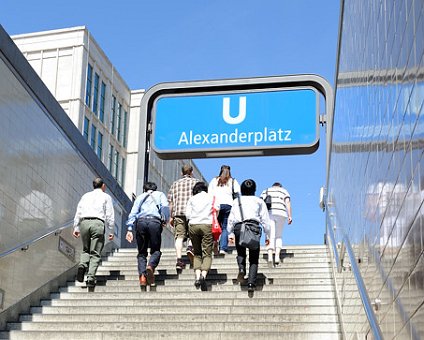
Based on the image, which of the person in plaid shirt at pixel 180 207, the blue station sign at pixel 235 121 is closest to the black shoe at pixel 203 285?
the person in plaid shirt at pixel 180 207

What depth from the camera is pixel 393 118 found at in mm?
3875

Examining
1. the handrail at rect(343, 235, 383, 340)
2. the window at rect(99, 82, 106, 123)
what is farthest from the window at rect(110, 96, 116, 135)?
the handrail at rect(343, 235, 383, 340)

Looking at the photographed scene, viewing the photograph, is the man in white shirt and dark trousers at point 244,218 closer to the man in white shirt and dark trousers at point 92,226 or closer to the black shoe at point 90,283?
the man in white shirt and dark trousers at point 92,226

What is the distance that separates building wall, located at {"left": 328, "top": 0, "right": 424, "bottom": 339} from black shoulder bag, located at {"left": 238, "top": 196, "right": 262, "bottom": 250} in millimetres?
3378

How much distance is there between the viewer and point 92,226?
10562mm

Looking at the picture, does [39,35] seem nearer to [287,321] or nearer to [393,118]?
[287,321]

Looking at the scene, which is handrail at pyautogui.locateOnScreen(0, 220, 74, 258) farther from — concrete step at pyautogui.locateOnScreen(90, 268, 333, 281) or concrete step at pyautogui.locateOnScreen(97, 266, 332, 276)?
concrete step at pyautogui.locateOnScreen(97, 266, 332, 276)

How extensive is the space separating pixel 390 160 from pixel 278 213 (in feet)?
25.0

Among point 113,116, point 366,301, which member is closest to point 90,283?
point 366,301

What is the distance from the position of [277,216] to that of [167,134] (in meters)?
3.63

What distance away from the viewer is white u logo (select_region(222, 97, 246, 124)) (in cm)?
1431

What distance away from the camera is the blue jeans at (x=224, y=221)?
1168 centimetres

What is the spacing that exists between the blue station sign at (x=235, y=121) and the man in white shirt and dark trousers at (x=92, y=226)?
12.2 feet

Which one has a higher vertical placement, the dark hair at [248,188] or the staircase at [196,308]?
the dark hair at [248,188]
